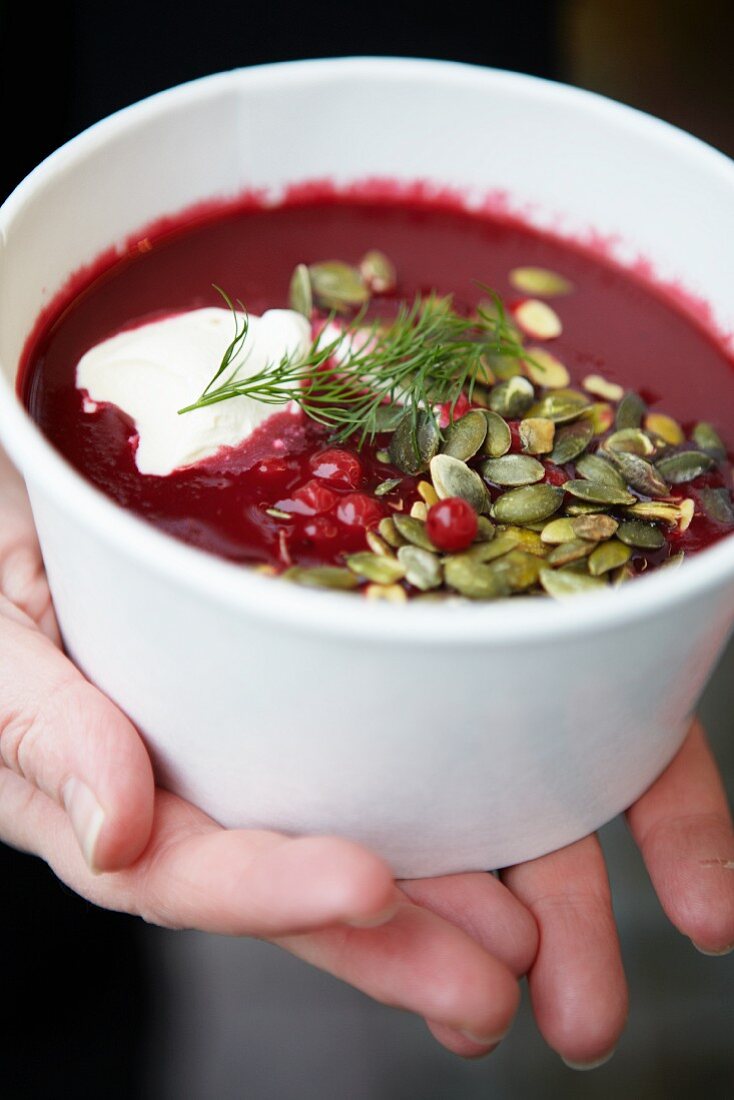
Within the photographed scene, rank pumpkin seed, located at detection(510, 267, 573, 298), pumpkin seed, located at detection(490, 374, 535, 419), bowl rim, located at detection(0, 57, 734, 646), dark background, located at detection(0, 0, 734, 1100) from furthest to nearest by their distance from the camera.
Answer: dark background, located at detection(0, 0, 734, 1100), pumpkin seed, located at detection(510, 267, 573, 298), pumpkin seed, located at detection(490, 374, 535, 419), bowl rim, located at detection(0, 57, 734, 646)

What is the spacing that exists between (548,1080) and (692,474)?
1.66 m

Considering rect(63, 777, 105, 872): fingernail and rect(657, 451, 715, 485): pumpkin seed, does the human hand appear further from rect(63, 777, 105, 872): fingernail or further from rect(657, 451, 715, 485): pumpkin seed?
rect(657, 451, 715, 485): pumpkin seed

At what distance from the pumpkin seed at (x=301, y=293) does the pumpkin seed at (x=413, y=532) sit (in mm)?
437

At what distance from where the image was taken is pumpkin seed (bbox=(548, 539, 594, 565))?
1227 millimetres

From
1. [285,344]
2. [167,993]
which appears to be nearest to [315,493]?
[285,344]

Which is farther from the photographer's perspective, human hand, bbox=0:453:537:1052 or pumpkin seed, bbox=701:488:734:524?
pumpkin seed, bbox=701:488:734:524

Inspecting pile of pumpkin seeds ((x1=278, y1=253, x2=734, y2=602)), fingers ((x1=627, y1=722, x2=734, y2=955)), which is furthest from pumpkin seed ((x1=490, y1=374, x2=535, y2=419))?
fingers ((x1=627, y1=722, x2=734, y2=955))

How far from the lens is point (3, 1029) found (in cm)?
210

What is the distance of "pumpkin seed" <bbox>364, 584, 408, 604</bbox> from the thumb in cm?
30

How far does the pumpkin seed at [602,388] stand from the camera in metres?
1.51

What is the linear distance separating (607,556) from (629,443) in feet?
0.81

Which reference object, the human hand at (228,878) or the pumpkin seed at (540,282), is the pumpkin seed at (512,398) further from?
the human hand at (228,878)

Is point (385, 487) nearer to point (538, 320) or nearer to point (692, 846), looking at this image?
point (538, 320)

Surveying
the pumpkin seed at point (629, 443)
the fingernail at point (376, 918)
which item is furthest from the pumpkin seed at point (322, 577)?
the pumpkin seed at point (629, 443)
